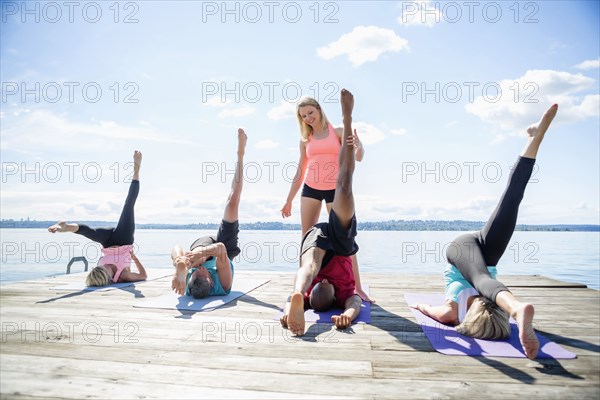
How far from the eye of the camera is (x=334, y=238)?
296 centimetres

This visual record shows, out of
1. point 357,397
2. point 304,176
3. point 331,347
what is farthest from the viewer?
point 304,176

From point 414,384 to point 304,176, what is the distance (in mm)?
2721

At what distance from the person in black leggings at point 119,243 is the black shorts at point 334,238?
3068 mm

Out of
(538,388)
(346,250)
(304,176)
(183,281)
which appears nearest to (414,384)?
(538,388)

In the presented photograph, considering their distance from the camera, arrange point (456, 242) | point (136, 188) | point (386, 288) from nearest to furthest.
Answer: point (456, 242) → point (386, 288) → point (136, 188)

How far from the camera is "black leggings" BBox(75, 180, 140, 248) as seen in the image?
485cm

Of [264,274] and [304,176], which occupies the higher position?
[304,176]

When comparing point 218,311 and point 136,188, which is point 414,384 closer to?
point 218,311

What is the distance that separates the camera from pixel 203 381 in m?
1.76

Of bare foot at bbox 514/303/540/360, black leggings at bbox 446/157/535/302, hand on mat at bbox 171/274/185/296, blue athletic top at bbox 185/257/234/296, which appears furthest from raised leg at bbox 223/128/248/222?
bare foot at bbox 514/303/540/360

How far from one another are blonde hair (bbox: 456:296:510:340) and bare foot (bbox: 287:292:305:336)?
1122mm

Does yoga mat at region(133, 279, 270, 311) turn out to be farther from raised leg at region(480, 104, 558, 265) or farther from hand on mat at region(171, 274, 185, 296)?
raised leg at region(480, 104, 558, 265)

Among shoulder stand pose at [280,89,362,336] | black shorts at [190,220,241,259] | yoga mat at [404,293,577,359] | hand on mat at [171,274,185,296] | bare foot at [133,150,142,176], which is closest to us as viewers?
yoga mat at [404,293,577,359]

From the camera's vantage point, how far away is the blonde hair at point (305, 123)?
3.92 meters
